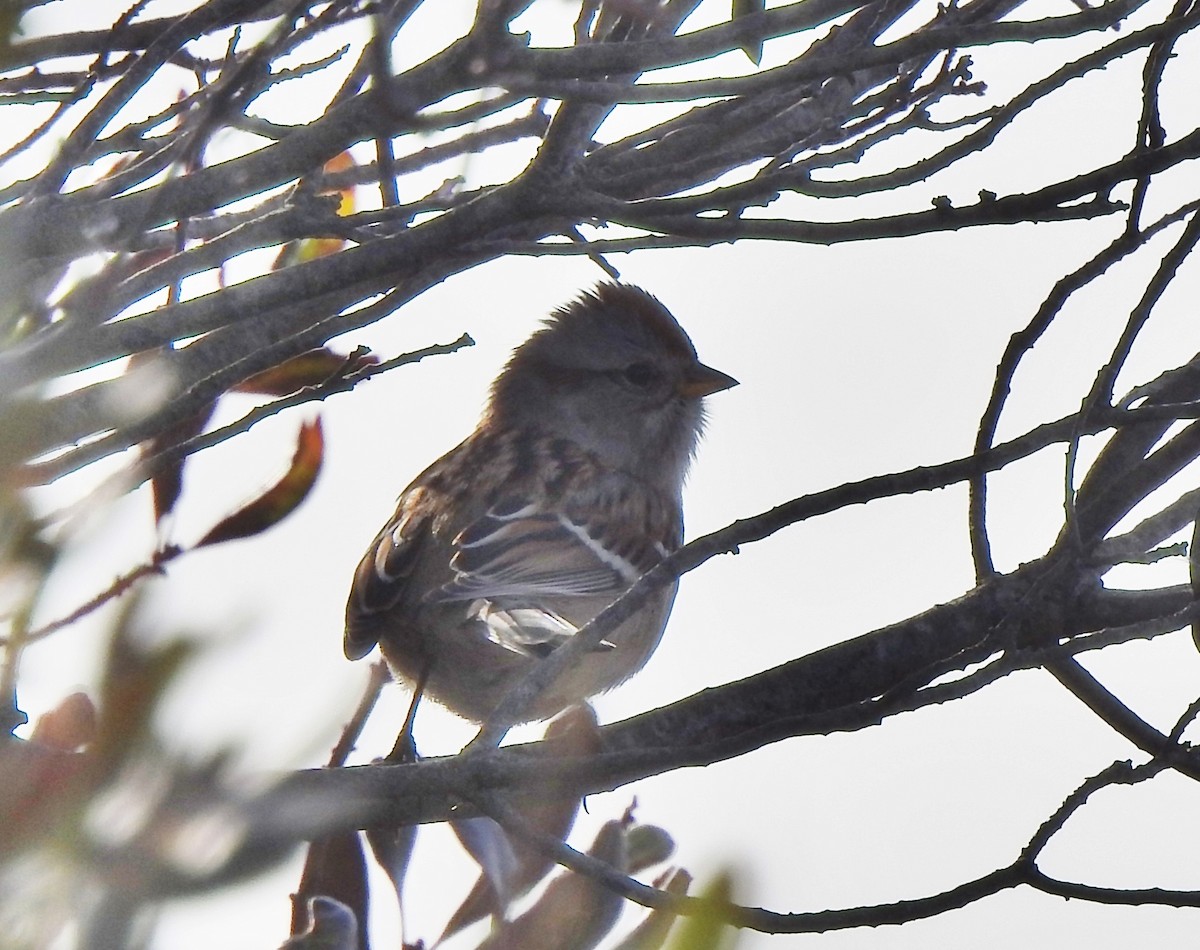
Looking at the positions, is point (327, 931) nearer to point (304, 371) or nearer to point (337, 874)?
point (337, 874)

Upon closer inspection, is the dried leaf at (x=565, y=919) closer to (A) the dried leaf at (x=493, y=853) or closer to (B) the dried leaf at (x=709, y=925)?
(A) the dried leaf at (x=493, y=853)

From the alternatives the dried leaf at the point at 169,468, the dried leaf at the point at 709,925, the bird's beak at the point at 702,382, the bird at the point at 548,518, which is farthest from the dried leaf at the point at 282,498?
the bird's beak at the point at 702,382

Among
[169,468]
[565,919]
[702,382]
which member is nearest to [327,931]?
[565,919]

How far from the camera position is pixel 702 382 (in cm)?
700

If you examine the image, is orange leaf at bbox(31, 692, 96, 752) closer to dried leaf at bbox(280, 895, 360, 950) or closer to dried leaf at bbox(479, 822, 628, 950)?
dried leaf at bbox(280, 895, 360, 950)

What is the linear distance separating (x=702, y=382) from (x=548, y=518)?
1213 millimetres

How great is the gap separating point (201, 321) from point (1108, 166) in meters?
1.34

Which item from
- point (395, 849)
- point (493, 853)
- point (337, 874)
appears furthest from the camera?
point (395, 849)

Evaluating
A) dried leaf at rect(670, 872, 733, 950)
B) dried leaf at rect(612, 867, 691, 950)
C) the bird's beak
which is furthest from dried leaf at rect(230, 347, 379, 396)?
the bird's beak

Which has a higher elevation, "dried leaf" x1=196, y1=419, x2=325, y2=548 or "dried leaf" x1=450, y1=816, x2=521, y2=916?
"dried leaf" x1=196, y1=419, x2=325, y2=548

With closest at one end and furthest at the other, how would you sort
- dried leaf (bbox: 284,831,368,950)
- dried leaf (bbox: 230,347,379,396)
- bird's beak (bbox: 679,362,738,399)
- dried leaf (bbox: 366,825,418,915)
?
dried leaf (bbox: 284,831,368,950)
dried leaf (bbox: 366,825,418,915)
dried leaf (bbox: 230,347,379,396)
bird's beak (bbox: 679,362,738,399)

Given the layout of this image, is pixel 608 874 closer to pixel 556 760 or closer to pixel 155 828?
pixel 556 760

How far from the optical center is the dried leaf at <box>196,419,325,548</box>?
2.27m

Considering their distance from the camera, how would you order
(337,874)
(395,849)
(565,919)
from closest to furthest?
(565,919) < (337,874) < (395,849)
